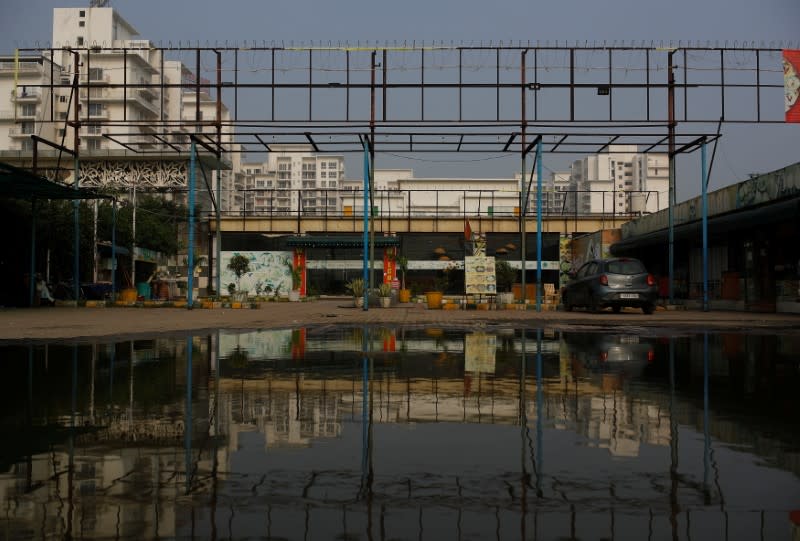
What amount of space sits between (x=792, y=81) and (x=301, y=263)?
110ft

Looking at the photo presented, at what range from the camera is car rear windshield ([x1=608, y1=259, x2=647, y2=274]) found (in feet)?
78.1

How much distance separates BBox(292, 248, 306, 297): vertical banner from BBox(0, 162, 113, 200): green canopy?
22.9 m

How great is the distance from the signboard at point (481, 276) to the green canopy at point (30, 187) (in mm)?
13954

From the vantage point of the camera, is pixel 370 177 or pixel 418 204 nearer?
pixel 370 177

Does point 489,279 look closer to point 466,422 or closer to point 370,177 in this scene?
point 370,177

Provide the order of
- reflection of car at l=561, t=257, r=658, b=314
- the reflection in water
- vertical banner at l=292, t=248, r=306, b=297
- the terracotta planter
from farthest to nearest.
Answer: vertical banner at l=292, t=248, r=306, b=297 < the terracotta planter < reflection of car at l=561, t=257, r=658, b=314 < the reflection in water

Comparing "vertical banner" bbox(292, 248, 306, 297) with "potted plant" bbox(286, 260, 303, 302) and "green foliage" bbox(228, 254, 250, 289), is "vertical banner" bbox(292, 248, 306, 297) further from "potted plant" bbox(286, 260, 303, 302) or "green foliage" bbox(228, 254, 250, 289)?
"green foliage" bbox(228, 254, 250, 289)

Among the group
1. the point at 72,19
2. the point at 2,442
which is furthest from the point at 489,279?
the point at 72,19

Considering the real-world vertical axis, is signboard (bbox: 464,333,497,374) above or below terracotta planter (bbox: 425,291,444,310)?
below

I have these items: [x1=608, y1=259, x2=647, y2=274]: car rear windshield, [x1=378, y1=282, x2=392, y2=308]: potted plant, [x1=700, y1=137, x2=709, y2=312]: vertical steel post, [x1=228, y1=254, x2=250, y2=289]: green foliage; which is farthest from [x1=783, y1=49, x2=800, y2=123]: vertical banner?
[x1=228, y1=254, x2=250, y2=289]: green foliage

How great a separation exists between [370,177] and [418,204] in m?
30.5

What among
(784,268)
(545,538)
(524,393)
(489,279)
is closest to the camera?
(545,538)

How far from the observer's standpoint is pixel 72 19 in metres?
113

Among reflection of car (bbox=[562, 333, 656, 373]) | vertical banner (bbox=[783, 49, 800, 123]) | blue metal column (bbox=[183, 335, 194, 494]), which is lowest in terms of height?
blue metal column (bbox=[183, 335, 194, 494])
